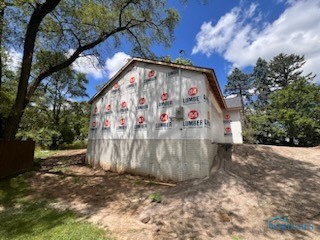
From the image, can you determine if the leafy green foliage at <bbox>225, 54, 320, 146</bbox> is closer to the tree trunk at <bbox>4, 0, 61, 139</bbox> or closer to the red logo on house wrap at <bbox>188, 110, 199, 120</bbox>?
the red logo on house wrap at <bbox>188, 110, 199, 120</bbox>

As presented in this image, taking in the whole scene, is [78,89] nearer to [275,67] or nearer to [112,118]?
[112,118]

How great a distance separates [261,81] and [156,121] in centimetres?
3940

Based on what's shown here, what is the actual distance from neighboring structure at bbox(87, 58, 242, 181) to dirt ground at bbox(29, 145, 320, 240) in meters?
0.88

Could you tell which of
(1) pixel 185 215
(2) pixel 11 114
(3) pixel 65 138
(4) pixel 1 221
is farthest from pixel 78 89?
(1) pixel 185 215

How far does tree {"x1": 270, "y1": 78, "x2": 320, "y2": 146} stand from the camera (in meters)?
19.4

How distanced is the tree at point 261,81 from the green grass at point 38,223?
127ft

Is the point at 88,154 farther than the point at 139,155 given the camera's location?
Yes

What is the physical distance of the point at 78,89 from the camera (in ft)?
80.1

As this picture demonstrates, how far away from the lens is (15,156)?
28.7 feet

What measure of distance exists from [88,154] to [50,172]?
9.42ft

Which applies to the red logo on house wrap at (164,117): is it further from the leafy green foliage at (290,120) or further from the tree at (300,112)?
the tree at (300,112)

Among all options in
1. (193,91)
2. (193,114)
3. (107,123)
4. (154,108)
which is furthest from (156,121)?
(107,123)

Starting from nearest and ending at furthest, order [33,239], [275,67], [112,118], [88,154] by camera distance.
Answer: [33,239] < [112,118] < [88,154] < [275,67]

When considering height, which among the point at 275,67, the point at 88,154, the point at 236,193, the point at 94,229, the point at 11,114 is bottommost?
the point at 94,229
